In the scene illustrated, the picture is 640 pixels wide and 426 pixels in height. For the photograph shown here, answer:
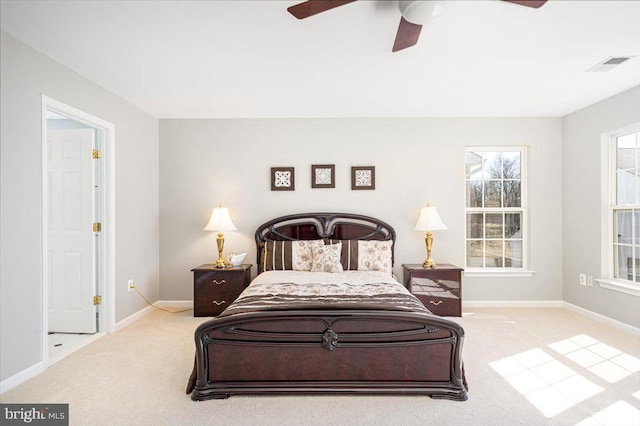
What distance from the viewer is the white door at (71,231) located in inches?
144

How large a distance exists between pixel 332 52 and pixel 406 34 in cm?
76

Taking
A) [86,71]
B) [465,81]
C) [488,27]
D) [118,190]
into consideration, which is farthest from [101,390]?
[465,81]

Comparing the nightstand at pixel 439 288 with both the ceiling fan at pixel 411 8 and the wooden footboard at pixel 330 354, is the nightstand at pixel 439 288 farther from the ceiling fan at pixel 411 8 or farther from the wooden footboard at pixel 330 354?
the ceiling fan at pixel 411 8

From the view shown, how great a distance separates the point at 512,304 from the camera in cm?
461

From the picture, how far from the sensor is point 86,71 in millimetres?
3170

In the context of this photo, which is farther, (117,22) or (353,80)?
(353,80)

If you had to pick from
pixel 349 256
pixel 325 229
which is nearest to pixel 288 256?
pixel 325 229

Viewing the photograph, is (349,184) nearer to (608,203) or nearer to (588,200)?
(588,200)

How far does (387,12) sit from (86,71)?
105 inches

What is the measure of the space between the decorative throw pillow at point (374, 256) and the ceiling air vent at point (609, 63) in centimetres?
260

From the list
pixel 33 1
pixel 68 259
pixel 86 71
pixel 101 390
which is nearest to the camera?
pixel 33 1

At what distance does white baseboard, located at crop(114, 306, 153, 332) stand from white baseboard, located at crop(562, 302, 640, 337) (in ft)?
17.4

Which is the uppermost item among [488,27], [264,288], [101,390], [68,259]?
[488,27]

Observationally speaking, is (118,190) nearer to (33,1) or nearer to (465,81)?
(33,1)
